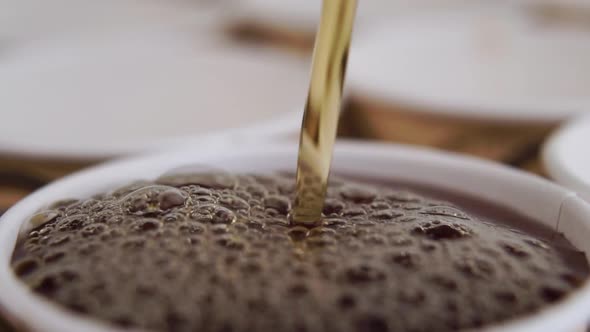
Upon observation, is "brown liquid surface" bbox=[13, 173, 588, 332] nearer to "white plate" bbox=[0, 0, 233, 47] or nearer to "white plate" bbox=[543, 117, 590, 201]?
"white plate" bbox=[543, 117, 590, 201]

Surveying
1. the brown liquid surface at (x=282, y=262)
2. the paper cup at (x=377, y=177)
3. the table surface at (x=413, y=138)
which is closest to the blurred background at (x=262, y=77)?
the table surface at (x=413, y=138)

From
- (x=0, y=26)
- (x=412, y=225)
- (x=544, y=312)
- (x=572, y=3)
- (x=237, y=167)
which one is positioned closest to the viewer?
(x=544, y=312)

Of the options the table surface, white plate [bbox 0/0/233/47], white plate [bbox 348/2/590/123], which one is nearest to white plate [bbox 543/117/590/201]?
the table surface

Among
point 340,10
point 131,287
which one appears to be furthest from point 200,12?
point 131,287

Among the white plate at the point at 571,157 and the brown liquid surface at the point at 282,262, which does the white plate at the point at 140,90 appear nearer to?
the white plate at the point at 571,157

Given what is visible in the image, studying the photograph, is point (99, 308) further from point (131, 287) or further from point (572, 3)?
point (572, 3)

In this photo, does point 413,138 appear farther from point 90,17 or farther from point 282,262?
point 90,17

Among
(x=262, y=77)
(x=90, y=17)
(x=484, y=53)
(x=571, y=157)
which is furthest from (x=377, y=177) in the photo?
(x=90, y=17)
